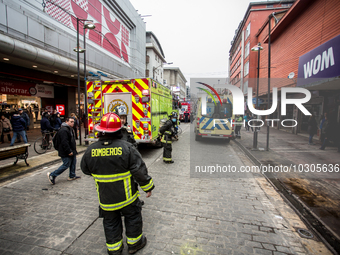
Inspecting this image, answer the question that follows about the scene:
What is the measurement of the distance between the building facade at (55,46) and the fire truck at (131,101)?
2.77ft

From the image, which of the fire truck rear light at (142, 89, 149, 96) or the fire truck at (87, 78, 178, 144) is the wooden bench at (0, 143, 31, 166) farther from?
the fire truck rear light at (142, 89, 149, 96)

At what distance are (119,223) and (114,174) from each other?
69 cm

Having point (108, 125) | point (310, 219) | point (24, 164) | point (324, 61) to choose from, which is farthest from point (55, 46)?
point (310, 219)

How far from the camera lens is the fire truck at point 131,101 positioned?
22.5ft

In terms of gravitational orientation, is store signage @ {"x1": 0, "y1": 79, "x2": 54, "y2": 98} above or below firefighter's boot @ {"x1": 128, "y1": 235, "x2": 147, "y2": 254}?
above

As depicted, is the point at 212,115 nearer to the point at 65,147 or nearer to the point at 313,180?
the point at 313,180

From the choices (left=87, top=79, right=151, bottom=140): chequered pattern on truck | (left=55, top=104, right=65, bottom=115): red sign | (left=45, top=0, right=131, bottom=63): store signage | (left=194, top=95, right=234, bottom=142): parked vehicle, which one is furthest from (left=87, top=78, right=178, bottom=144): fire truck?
(left=55, top=104, right=65, bottom=115): red sign

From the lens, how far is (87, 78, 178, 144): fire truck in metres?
6.87

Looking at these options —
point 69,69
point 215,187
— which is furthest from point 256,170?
point 69,69

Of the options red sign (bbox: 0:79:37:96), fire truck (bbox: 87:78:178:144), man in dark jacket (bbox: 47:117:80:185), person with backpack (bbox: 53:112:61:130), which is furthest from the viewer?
red sign (bbox: 0:79:37:96)

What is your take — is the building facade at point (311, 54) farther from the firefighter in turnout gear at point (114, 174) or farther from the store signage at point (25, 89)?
the store signage at point (25, 89)

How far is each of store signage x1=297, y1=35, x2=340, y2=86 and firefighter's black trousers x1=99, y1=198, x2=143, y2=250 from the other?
12.6 feet

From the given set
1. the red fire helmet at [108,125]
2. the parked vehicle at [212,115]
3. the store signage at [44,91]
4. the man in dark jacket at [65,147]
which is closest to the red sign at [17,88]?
the store signage at [44,91]

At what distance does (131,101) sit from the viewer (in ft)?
22.9
